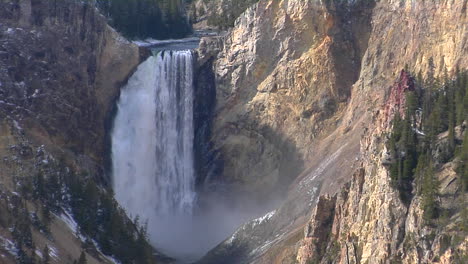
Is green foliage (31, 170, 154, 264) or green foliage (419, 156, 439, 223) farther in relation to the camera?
green foliage (31, 170, 154, 264)

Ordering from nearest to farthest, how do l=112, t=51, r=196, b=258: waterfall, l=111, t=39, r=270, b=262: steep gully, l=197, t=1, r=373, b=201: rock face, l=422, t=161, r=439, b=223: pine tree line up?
l=422, t=161, r=439, b=223: pine tree → l=197, t=1, r=373, b=201: rock face → l=111, t=39, r=270, b=262: steep gully → l=112, t=51, r=196, b=258: waterfall

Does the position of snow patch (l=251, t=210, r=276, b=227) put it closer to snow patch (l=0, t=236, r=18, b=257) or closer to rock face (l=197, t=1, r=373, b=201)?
rock face (l=197, t=1, r=373, b=201)

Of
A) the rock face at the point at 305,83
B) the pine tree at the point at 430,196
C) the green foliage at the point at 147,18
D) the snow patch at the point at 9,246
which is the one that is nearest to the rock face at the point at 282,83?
the rock face at the point at 305,83

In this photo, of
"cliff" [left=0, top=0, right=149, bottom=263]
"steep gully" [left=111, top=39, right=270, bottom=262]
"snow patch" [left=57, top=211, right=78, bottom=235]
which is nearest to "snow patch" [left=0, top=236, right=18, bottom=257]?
"cliff" [left=0, top=0, right=149, bottom=263]

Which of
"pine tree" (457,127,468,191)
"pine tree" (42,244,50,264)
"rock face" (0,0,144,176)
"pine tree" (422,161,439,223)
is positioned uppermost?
"rock face" (0,0,144,176)

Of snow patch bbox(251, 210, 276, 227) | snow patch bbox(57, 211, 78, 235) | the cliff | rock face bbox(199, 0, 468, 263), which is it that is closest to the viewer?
the cliff

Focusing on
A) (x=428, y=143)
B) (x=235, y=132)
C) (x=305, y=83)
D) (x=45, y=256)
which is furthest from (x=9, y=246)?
(x=305, y=83)
